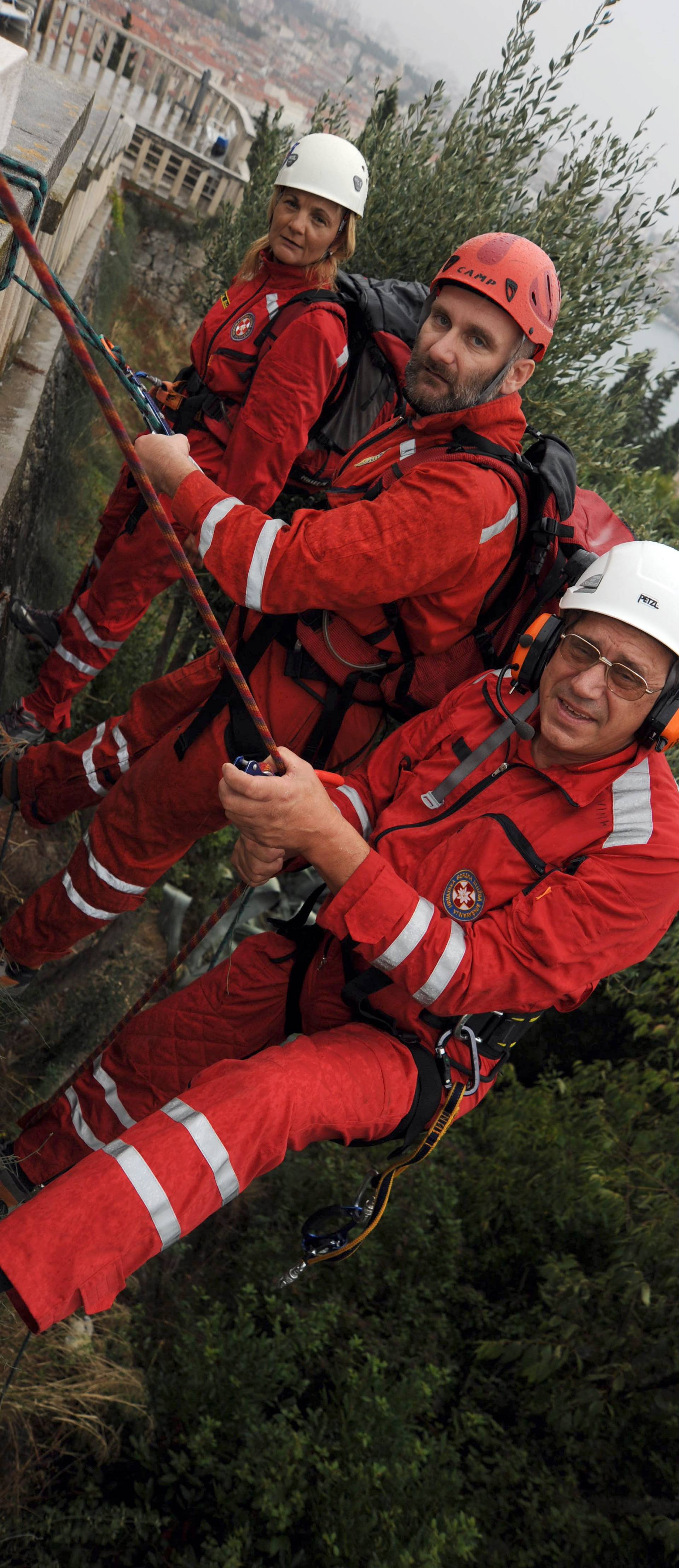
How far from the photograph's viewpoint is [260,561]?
258 cm

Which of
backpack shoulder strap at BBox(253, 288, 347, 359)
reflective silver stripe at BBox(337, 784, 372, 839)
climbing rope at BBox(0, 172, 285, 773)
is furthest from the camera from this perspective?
backpack shoulder strap at BBox(253, 288, 347, 359)

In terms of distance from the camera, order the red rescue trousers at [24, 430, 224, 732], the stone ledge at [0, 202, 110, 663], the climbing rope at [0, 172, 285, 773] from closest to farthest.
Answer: the climbing rope at [0, 172, 285, 773] → the stone ledge at [0, 202, 110, 663] → the red rescue trousers at [24, 430, 224, 732]

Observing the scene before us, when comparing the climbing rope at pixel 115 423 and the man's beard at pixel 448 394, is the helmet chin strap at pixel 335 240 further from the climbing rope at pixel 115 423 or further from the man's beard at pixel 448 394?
the climbing rope at pixel 115 423

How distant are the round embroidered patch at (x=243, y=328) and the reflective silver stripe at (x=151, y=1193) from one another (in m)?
3.20

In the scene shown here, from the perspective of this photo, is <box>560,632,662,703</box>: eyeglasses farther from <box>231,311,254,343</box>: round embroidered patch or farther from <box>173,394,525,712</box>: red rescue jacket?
<box>231,311,254,343</box>: round embroidered patch

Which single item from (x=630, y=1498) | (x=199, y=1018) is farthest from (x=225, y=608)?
(x=630, y=1498)

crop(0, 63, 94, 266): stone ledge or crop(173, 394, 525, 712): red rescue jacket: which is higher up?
crop(0, 63, 94, 266): stone ledge

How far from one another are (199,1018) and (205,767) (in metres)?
0.80

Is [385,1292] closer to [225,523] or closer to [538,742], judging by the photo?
[538,742]

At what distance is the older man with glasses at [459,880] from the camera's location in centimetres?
223

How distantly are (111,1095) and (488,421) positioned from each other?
228cm

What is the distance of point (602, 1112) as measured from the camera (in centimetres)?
696

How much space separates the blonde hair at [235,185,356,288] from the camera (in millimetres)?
3949

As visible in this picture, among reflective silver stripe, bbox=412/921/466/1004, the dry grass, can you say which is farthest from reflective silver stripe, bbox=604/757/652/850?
the dry grass
